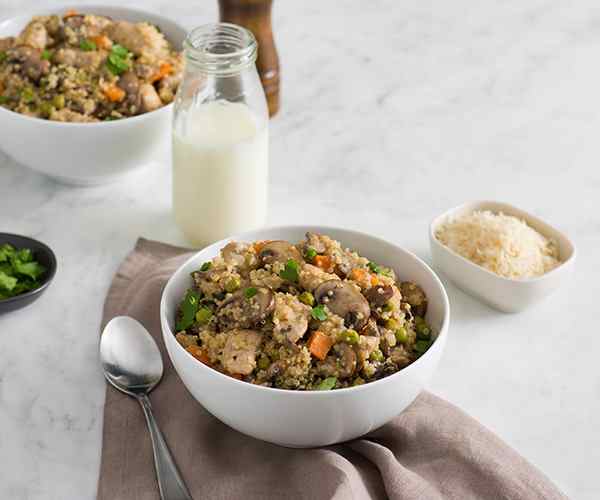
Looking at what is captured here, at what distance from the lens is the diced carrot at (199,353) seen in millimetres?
1939

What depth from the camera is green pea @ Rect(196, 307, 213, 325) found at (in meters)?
2.03

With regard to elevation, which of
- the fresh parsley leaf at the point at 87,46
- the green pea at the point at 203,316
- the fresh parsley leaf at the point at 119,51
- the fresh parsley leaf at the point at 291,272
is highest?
the fresh parsley leaf at the point at 87,46

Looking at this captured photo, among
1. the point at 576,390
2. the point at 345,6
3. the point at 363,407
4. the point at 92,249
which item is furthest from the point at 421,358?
the point at 345,6

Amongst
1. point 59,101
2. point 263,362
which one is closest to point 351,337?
point 263,362

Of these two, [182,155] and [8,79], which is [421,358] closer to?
[182,155]

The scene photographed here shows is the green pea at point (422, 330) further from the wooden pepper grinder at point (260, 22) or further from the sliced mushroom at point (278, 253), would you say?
the wooden pepper grinder at point (260, 22)

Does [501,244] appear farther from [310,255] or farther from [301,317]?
[301,317]

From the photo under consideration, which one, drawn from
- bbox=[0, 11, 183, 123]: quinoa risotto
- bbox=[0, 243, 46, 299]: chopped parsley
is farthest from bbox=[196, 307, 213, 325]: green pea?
bbox=[0, 11, 183, 123]: quinoa risotto

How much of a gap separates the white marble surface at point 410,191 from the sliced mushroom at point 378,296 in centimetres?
34

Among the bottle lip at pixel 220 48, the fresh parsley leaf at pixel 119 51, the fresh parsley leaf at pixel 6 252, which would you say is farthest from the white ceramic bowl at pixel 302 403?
the fresh parsley leaf at pixel 119 51

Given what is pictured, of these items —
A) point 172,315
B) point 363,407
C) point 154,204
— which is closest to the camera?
point 363,407

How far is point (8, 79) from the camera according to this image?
270cm

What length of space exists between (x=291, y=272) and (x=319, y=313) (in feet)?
0.48

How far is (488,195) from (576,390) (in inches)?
33.9
